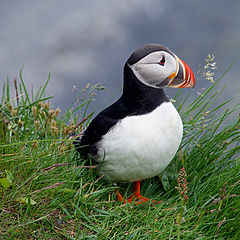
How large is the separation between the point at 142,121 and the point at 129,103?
23cm

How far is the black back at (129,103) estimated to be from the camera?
3617mm

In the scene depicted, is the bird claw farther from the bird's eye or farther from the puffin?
the bird's eye

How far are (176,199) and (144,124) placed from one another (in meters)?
1.01

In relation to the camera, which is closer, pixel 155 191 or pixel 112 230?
pixel 112 230

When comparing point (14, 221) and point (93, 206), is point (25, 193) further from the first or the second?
point (93, 206)

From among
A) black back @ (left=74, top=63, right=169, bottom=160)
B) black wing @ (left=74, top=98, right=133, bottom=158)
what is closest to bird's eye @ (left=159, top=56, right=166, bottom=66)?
black back @ (left=74, top=63, right=169, bottom=160)

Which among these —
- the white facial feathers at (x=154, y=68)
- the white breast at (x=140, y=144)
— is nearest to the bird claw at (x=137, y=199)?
the white breast at (x=140, y=144)

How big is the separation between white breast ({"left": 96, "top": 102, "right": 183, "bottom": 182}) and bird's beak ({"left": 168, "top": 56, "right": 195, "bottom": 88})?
0.24 m

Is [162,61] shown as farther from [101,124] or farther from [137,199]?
[137,199]

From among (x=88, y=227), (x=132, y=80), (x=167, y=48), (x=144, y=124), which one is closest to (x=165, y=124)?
(x=144, y=124)

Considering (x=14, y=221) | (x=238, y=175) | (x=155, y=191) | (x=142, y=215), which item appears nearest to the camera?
(x=14, y=221)

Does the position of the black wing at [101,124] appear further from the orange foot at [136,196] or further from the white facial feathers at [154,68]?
the orange foot at [136,196]

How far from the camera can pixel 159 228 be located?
128 inches

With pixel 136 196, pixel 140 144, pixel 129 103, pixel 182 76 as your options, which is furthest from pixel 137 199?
pixel 182 76
